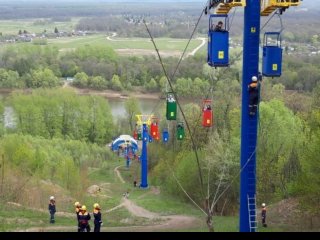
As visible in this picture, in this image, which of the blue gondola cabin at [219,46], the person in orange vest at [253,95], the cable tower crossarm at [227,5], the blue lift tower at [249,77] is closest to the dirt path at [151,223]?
the blue lift tower at [249,77]

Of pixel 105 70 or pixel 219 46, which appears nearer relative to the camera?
pixel 219 46

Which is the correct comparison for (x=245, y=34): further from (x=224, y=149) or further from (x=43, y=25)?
(x=43, y=25)

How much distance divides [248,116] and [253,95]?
0.47m

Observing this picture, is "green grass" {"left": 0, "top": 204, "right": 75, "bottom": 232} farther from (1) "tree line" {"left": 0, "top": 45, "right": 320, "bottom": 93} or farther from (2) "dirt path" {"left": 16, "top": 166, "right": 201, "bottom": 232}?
(1) "tree line" {"left": 0, "top": 45, "right": 320, "bottom": 93}

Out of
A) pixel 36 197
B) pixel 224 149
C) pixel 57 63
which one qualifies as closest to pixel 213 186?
pixel 224 149

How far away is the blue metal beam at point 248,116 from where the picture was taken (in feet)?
31.7

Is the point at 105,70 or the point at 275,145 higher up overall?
the point at 275,145

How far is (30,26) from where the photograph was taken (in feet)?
518

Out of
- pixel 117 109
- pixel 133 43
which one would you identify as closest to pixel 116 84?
pixel 117 109

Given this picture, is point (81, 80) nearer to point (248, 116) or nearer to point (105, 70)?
point (105, 70)

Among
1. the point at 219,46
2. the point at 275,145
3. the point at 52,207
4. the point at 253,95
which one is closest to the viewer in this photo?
the point at 219,46

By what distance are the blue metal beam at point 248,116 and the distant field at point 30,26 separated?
443ft

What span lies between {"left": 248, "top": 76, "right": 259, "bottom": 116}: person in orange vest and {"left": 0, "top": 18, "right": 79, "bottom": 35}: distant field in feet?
444
